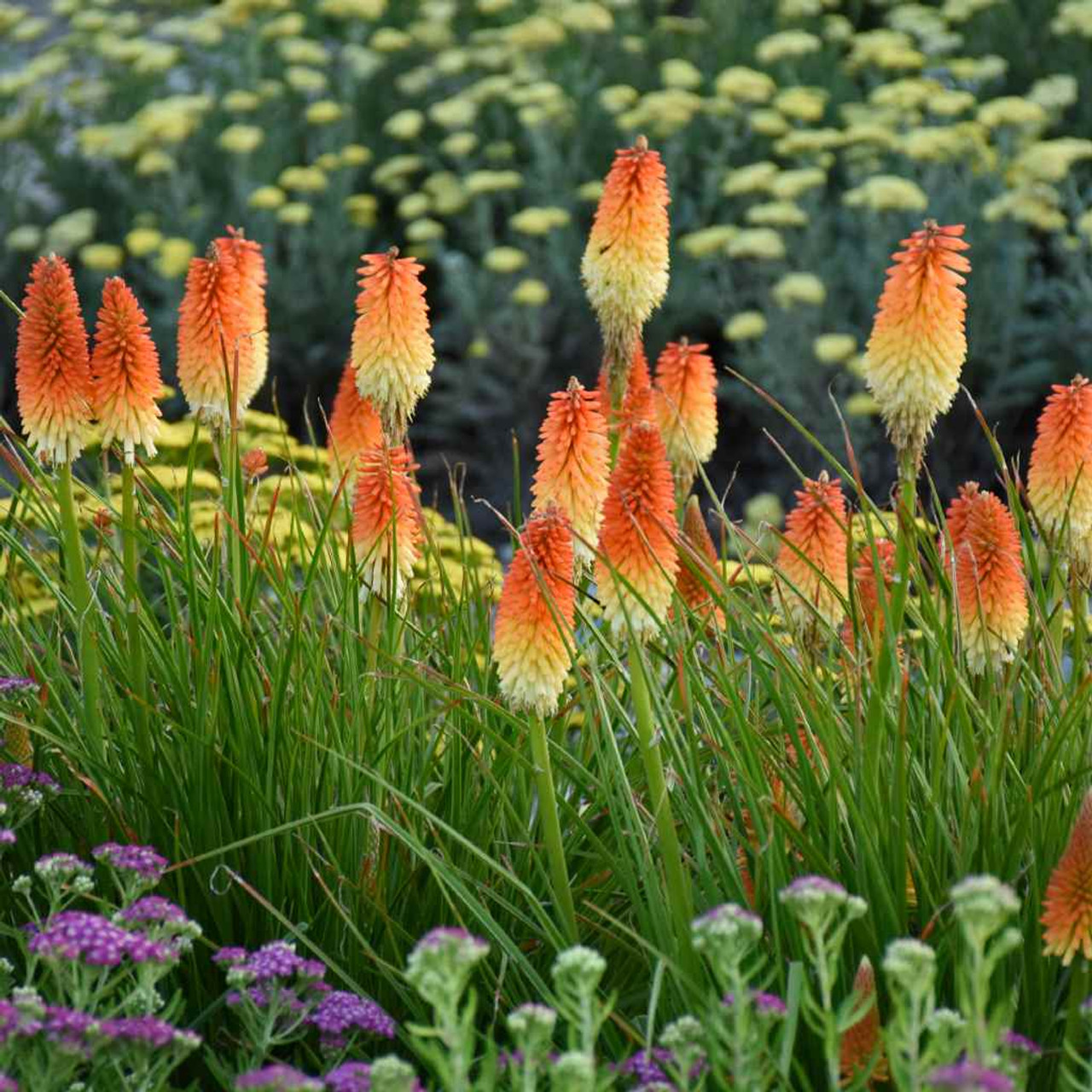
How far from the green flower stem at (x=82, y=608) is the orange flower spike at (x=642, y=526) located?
107cm

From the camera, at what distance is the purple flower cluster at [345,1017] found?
2.92 metres

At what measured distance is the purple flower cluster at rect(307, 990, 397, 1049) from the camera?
292cm

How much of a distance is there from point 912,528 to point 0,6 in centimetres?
1196

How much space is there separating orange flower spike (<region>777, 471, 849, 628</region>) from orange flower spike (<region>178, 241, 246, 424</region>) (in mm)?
1198

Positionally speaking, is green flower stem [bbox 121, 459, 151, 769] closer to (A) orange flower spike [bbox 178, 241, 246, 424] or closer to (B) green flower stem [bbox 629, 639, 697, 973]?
(A) orange flower spike [bbox 178, 241, 246, 424]

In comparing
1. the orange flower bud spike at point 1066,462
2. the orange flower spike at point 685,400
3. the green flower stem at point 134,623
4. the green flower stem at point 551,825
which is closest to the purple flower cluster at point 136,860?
the green flower stem at point 134,623

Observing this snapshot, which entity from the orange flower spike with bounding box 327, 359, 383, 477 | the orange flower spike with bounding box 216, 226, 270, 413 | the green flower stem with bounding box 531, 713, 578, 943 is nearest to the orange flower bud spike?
the green flower stem with bounding box 531, 713, 578, 943

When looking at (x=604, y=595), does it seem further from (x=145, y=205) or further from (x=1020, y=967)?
(x=145, y=205)

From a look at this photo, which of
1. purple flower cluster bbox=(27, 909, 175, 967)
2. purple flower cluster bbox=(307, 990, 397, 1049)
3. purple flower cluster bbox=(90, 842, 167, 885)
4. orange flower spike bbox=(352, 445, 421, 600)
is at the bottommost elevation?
purple flower cluster bbox=(307, 990, 397, 1049)

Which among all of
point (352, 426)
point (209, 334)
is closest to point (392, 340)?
point (209, 334)

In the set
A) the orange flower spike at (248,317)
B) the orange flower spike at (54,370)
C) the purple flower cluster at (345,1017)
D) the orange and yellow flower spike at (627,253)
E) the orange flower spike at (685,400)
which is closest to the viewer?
the purple flower cluster at (345,1017)

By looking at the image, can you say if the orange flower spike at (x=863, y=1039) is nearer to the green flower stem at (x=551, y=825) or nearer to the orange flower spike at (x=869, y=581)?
the green flower stem at (x=551, y=825)

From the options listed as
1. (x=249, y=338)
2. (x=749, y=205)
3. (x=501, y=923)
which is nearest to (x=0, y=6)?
(x=749, y=205)

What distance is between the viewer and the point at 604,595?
3.14 meters
